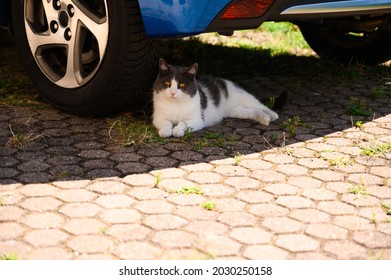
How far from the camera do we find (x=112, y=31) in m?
4.57

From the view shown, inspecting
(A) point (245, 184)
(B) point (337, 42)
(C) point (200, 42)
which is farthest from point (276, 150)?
(C) point (200, 42)

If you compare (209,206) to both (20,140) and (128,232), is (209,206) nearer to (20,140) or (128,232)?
(128,232)

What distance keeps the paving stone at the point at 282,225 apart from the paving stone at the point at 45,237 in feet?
3.32

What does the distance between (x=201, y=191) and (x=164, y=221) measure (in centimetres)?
45

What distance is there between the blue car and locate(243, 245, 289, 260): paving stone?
1563 millimetres

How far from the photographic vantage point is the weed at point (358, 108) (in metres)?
5.43

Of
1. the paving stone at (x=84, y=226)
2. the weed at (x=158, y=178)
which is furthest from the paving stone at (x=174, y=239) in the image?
the weed at (x=158, y=178)

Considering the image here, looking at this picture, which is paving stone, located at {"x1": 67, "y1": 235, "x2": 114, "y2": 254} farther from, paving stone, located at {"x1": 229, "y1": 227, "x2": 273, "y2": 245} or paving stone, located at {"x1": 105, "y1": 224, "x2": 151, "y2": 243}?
paving stone, located at {"x1": 229, "y1": 227, "x2": 273, "y2": 245}

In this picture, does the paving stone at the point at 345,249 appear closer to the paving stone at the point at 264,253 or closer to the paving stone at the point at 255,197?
the paving stone at the point at 264,253

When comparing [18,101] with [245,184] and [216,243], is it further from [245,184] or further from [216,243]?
A: [216,243]

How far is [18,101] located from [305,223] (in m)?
2.76

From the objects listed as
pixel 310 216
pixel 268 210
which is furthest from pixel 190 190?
pixel 310 216

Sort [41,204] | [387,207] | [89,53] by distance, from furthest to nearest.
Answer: [89,53]
[387,207]
[41,204]

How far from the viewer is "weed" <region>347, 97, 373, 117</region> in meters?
5.43
